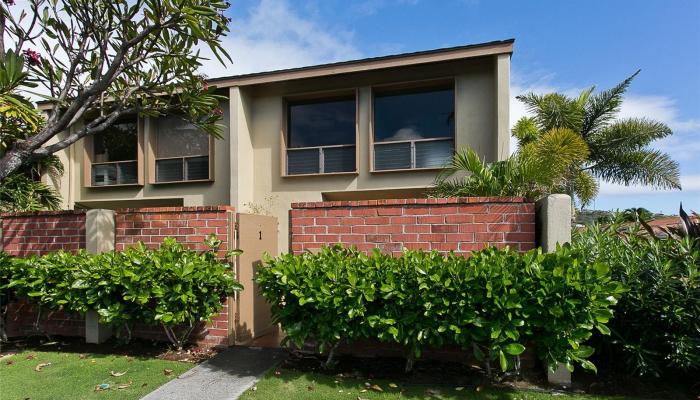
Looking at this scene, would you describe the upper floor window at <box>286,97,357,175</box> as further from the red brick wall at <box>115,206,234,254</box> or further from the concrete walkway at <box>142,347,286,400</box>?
the concrete walkway at <box>142,347,286,400</box>

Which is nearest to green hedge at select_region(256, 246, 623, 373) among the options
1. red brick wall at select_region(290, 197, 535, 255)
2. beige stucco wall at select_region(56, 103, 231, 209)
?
red brick wall at select_region(290, 197, 535, 255)

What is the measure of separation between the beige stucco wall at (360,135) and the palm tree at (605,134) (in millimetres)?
5985

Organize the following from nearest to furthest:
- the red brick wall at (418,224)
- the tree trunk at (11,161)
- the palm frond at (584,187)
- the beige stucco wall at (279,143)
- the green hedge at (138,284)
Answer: the red brick wall at (418,224)
the green hedge at (138,284)
the tree trunk at (11,161)
the beige stucco wall at (279,143)
the palm frond at (584,187)

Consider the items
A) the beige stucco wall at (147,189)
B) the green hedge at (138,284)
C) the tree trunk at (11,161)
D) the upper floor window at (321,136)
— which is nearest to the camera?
the green hedge at (138,284)

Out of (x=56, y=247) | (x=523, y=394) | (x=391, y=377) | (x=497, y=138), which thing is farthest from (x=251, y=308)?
(x=497, y=138)

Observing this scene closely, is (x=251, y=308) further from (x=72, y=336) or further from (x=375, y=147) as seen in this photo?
(x=375, y=147)

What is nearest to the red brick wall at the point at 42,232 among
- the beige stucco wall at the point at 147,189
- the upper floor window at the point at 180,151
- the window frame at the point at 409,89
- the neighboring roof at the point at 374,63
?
the beige stucco wall at the point at 147,189

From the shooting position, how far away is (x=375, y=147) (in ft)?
31.1

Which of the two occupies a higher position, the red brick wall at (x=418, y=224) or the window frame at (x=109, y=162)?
the window frame at (x=109, y=162)

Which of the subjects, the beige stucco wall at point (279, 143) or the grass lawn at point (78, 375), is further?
the beige stucco wall at point (279, 143)

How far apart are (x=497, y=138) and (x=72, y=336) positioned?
852cm

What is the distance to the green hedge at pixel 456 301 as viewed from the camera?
10.5ft

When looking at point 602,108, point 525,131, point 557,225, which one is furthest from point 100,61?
point 602,108

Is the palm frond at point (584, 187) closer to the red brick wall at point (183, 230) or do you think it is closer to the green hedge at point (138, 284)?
the red brick wall at point (183, 230)
